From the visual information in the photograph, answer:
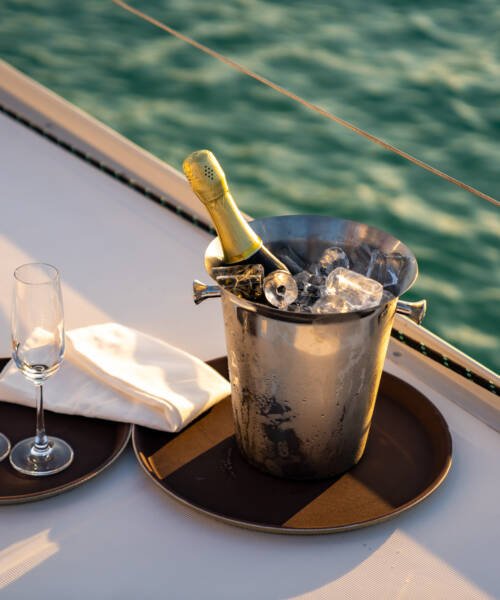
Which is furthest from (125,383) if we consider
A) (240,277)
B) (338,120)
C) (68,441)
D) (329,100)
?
(329,100)

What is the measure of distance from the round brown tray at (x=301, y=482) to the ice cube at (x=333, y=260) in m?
0.24

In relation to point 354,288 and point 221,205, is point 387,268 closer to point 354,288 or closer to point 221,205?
point 354,288

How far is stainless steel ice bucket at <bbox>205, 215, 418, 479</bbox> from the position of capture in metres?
1.22

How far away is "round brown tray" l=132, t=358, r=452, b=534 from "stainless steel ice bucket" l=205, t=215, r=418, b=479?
29 mm

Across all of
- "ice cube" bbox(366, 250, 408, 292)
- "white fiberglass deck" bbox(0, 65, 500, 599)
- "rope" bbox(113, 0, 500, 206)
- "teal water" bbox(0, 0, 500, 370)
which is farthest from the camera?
"teal water" bbox(0, 0, 500, 370)

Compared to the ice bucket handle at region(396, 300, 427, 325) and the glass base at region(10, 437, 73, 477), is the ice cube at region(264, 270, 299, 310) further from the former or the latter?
the glass base at region(10, 437, 73, 477)

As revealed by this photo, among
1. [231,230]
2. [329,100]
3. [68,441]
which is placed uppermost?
[231,230]

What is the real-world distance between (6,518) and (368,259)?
54cm

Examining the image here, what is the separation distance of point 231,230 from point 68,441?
35 centimetres

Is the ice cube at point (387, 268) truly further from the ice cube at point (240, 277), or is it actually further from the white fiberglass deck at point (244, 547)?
the white fiberglass deck at point (244, 547)

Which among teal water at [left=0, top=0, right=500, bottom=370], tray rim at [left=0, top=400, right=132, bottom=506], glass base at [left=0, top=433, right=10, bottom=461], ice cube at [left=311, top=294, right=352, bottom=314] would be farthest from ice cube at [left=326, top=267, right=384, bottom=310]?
teal water at [left=0, top=0, right=500, bottom=370]

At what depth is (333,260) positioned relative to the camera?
4.35ft

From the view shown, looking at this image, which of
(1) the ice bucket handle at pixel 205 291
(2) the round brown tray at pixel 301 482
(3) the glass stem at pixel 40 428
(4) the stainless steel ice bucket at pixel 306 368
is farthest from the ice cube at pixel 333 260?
(3) the glass stem at pixel 40 428

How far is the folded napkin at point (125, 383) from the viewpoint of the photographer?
1.37m
